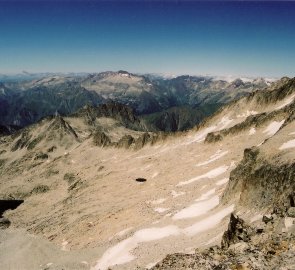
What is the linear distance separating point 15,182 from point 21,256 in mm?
123235

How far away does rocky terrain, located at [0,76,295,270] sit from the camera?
30422mm

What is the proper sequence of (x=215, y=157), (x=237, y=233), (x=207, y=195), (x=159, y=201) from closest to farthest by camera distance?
(x=237, y=233) < (x=207, y=195) < (x=159, y=201) < (x=215, y=157)

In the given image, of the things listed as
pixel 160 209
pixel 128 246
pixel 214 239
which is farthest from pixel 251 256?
pixel 160 209

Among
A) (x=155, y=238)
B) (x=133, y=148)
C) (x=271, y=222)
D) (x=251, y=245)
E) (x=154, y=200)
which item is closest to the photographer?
(x=251, y=245)

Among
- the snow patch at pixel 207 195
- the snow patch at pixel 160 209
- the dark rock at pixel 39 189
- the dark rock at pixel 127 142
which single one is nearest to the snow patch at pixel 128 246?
the snow patch at pixel 160 209

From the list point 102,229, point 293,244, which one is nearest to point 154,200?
point 102,229

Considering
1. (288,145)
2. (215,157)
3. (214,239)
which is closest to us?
(214,239)

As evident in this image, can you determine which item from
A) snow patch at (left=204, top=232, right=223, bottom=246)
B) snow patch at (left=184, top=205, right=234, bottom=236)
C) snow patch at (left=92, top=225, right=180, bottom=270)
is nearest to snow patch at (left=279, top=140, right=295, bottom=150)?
snow patch at (left=184, top=205, right=234, bottom=236)

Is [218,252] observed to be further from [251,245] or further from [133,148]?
[133,148]

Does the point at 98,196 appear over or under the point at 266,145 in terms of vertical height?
under

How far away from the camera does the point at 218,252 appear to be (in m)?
28.3

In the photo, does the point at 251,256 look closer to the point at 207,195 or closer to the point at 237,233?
the point at 237,233

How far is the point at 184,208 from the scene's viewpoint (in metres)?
71.2

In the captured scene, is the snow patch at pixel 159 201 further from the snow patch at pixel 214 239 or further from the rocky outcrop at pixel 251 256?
the rocky outcrop at pixel 251 256
